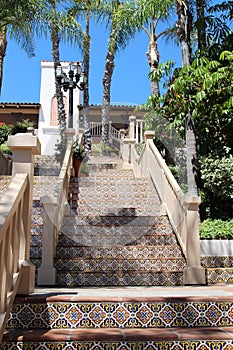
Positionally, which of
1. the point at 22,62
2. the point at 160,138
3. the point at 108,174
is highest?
the point at 22,62

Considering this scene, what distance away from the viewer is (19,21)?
10.6m

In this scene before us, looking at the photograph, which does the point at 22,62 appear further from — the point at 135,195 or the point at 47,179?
the point at 135,195

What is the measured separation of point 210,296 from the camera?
3.45 m

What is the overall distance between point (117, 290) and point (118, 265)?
1380 mm

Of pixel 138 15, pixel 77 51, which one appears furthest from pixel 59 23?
pixel 138 15

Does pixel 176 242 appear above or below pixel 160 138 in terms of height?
below

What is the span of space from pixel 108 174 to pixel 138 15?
14.7ft

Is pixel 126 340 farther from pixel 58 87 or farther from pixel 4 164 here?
pixel 58 87

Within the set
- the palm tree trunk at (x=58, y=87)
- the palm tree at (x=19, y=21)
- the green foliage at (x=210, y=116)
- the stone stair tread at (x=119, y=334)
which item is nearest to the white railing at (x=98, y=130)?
the palm tree trunk at (x=58, y=87)

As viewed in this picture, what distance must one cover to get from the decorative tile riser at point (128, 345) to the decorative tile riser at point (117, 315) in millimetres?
374

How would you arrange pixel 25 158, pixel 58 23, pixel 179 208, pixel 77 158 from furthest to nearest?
pixel 58 23 < pixel 77 158 < pixel 179 208 < pixel 25 158

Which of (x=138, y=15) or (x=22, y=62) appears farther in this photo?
(x=22, y=62)

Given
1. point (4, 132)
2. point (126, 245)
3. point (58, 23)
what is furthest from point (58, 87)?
point (126, 245)

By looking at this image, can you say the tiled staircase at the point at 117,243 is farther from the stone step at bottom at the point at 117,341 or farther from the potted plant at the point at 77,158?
the stone step at bottom at the point at 117,341
